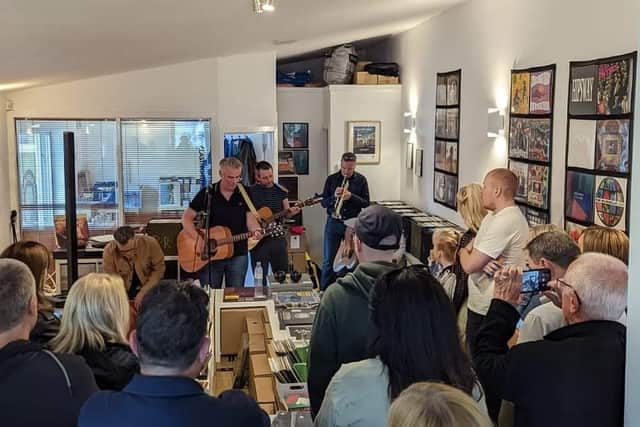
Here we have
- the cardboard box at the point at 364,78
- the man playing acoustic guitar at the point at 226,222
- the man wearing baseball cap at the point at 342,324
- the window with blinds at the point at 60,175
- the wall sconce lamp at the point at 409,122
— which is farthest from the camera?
the cardboard box at the point at 364,78

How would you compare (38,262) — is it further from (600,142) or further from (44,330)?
(600,142)

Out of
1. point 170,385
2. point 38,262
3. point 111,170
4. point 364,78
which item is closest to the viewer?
point 170,385

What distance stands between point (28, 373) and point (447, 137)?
18.9ft

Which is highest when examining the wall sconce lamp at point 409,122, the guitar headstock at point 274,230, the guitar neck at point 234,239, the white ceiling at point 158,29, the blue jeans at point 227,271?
the white ceiling at point 158,29

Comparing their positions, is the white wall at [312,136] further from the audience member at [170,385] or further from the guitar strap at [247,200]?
the audience member at [170,385]

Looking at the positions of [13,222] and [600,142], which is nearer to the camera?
[600,142]

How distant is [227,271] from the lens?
6074mm

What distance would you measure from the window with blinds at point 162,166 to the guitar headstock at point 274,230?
8.39ft

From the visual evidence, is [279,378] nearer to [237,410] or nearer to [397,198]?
[237,410]

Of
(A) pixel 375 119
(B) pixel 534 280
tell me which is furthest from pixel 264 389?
(A) pixel 375 119

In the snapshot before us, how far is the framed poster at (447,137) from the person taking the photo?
22.9 ft

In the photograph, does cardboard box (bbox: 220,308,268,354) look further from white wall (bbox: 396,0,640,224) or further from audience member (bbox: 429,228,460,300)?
white wall (bbox: 396,0,640,224)

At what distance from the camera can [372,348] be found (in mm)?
1882

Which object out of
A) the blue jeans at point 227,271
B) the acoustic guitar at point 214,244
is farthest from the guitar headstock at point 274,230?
the blue jeans at point 227,271
